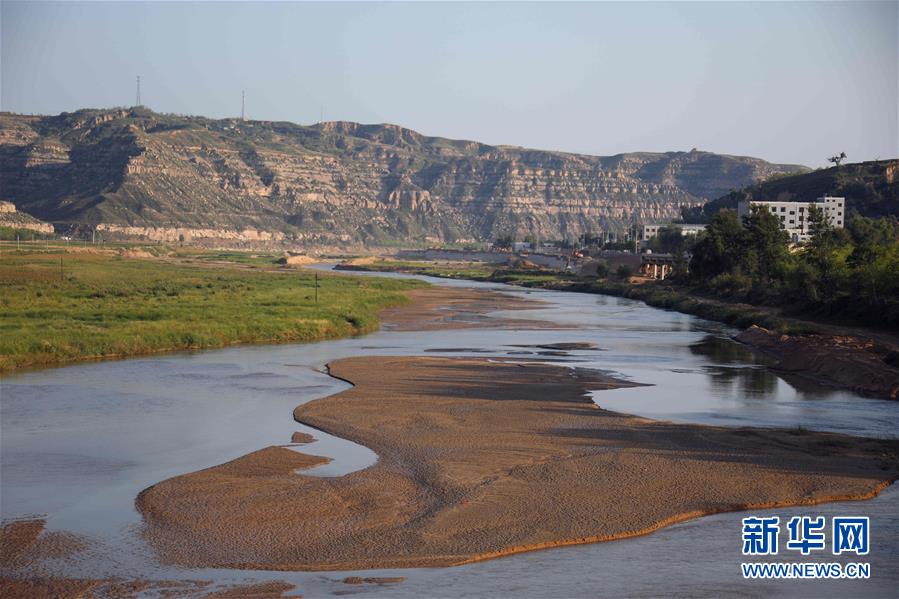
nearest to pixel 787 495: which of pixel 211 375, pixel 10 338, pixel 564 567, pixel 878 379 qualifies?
pixel 564 567

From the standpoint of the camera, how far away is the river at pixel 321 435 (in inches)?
571

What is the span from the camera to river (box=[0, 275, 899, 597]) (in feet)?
47.5

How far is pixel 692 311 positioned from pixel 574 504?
61.8m

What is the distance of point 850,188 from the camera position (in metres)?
158

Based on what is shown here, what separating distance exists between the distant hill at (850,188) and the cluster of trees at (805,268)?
3092cm

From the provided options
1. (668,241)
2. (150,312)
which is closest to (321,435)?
(150,312)

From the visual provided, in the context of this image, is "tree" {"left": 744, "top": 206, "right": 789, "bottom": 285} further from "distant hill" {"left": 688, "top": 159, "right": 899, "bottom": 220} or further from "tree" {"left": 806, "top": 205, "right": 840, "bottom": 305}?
"distant hill" {"left": 688, "top": 159, "right": 899, "bottom": 220}

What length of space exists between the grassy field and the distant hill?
3784 inches

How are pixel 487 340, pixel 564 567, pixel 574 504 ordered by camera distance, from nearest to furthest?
1. pixel 564 567
2. pixel 574 504
3. pixel 487 340

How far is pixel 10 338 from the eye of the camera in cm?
3769

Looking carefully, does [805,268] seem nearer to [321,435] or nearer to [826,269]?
[826,269]

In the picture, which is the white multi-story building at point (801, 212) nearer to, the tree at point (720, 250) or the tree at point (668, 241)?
the tree at point (668, 241)

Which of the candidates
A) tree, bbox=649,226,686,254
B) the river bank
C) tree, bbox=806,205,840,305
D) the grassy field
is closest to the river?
the river bank

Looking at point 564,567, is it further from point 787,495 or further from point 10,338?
point 10,338
